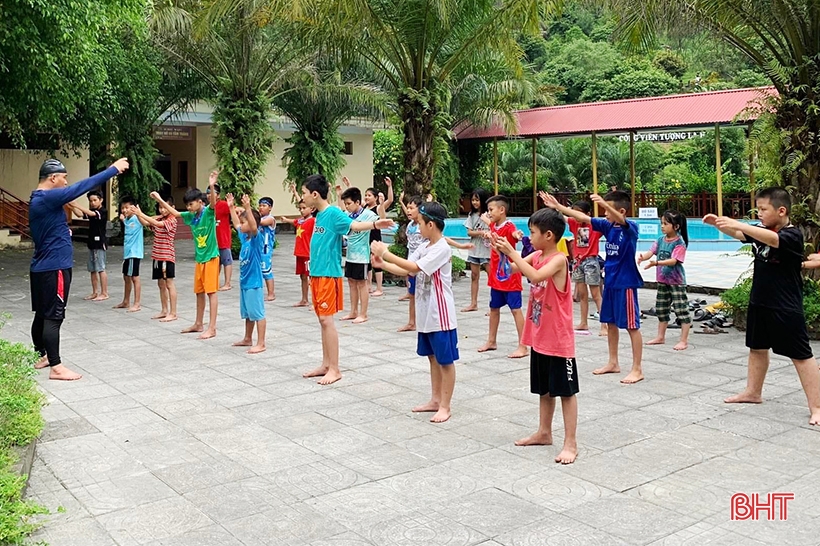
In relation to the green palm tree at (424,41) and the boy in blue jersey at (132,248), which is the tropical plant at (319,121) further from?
the boy in blue jersey at (132,248)

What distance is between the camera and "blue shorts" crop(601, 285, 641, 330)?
7168 millimetres

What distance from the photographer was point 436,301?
236 inches

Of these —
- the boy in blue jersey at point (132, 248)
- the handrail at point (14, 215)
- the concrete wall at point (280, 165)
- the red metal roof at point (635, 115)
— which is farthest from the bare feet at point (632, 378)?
the concrete wall at point (280, 165)

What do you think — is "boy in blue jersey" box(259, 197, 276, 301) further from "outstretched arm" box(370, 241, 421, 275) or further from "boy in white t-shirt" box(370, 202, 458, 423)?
"outstretched arm" box(370, 241, 421, 275)

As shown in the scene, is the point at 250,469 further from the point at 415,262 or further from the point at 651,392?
the point at 651,392

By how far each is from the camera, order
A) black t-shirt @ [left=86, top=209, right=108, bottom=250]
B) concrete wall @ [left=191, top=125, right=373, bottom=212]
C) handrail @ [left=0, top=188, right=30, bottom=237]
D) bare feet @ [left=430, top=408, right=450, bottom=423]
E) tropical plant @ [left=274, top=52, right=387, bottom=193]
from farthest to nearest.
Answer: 1. concrete wall @ [left=191, top=125, right=373, bottom=212]
2. tropical plant @ [left=274, top=52, right=387, bottom=193]
3. handrail @ [left=0, top=188, right=30, bottom=237]
4. black t-shirt @ [left=86, top=209, right=108, bottom=250]
5. bare feet @ [left=430, top=408, right=450, bottom=423]

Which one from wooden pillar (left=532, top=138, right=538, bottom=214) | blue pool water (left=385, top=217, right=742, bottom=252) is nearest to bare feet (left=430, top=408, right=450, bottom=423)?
blue pool water (left=385, top=217, right=742, bottom=252)

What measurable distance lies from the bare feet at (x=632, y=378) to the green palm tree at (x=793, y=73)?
3.60 meters

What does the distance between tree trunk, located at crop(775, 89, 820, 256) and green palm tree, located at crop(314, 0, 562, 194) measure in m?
4.45

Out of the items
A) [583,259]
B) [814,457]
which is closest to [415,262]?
[814,457]

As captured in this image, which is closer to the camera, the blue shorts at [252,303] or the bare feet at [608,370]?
the bare feet at [608,370]

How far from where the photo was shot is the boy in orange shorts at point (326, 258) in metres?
7.20

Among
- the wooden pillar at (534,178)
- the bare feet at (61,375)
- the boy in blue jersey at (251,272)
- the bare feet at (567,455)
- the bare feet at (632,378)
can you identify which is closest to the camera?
the bare feet at (567,455)

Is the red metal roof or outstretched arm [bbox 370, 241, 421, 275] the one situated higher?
the red metal roof
